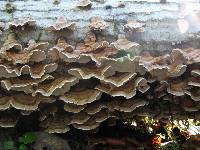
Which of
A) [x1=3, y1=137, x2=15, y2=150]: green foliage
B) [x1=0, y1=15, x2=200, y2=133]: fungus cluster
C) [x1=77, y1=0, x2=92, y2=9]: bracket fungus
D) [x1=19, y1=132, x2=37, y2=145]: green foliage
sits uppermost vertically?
[x1=77, y1=0, x2=92, y2=9]: bracket fungus

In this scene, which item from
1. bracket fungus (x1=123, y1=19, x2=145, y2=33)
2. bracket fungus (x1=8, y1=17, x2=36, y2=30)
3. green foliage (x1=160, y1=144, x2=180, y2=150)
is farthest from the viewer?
green foliage (x1=160, y1=144, x2=180, y2=150)

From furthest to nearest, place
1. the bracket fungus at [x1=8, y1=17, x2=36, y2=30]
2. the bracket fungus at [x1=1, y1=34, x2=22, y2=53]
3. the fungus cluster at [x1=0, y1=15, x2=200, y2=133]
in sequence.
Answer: the bracket fungus at [x1=8, y1=17, x2=36, y2=30]
the bracket fungus at [x1=1, y1=34, x2=22, y2=53]
the fungus cluster at [x1=0, y1=15, x2=200, y2=133]

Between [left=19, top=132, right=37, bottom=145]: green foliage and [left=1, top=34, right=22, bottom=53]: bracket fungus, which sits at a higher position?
[left=1, top=34, right=22, bottom=53]: bracket fungus

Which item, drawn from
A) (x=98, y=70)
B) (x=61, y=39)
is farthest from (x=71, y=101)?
(x=61, y=39)

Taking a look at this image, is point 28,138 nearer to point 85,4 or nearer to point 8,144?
point 8,144

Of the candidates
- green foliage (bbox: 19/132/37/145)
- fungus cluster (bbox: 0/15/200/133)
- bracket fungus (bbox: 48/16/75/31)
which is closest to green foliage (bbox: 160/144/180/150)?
fungus cluster (bbox: 0/15/200/133)

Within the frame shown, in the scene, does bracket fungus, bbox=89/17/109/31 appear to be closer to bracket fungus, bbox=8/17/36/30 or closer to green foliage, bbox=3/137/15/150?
bracket fungus, bbox=8/17/36/30

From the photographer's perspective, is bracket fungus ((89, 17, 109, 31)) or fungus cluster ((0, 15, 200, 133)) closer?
fungus cluster ((0, 15, 200, 133))

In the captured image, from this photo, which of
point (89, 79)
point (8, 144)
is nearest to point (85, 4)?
point (89, 79)
